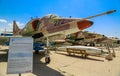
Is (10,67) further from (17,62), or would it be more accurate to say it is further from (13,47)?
(13,47)

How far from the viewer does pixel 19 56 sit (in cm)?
383

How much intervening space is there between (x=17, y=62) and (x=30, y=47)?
2.04ft

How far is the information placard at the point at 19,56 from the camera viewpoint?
12.2 feet

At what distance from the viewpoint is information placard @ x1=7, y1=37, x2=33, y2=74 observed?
3719 millimetres

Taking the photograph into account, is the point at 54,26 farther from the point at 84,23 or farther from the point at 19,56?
the point at 19,56

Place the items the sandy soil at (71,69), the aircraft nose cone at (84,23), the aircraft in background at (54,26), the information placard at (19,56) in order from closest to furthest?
the information placard at (19,56) < the sandy soil at (71,69) < the aircraft nose cone at (84,23) < the aircraft in background at (54,26)

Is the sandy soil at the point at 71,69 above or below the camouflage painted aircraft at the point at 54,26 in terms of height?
below

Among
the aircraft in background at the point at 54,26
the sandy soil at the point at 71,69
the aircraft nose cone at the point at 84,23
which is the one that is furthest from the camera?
the aircraft in background at the point at 54,26

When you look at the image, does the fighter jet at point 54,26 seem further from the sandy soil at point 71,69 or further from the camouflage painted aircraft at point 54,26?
the sandy soil at point 71,69

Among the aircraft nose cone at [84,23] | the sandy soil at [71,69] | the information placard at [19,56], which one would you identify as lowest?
the sandy soil at [71,69]

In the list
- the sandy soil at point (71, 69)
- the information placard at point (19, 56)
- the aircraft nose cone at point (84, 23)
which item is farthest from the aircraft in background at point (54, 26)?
the information placard at point (19, 56)

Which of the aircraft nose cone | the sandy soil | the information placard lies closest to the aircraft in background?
the aircraft nose cone

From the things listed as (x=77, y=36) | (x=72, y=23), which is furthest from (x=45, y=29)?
(x=77, y=36)

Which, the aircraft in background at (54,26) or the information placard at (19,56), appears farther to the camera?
the aircraft in background at (54,26)
